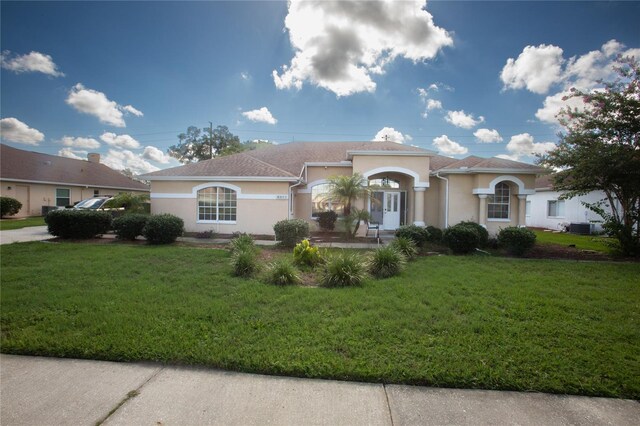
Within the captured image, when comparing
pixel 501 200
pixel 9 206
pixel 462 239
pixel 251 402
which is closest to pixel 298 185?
pixel 462 239

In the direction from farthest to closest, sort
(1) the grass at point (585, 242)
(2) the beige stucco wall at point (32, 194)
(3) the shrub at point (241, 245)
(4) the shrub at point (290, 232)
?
(2) the beige stucco wall at point (32, 194) < (1) the grass at point (585, 242) < (4) the shrub at point (290, 232) < (3) the shrub at point (241, 245)

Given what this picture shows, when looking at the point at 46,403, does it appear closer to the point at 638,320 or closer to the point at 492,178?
the point at 638,320

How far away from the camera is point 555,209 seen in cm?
2223

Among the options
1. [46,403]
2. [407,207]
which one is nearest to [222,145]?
[407,207]

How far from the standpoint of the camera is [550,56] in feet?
39.7

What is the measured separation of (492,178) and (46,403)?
1679cm

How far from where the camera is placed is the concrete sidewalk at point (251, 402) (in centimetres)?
263

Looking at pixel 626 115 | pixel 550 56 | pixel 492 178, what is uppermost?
pixel 550 56

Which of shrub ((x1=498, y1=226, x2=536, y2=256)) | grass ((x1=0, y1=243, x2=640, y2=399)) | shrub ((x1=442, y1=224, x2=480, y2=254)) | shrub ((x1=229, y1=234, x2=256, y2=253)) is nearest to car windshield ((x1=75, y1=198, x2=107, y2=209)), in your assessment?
grass ((x1=0, y1=243, x2=640, y2=399))

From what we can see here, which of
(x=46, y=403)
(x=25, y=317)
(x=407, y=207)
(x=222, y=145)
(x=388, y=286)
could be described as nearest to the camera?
(x=46, y=403)

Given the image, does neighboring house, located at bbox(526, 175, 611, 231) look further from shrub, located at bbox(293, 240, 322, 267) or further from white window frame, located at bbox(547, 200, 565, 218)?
shrub, located at bbox(293, 240, 322, 267)

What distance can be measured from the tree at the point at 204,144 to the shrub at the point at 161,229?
26.4 meters

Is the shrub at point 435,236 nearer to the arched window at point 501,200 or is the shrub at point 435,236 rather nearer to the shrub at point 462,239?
the shrub at point 462,239

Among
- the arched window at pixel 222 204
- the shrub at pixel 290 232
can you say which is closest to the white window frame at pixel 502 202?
the shrub at pixel 290 232
